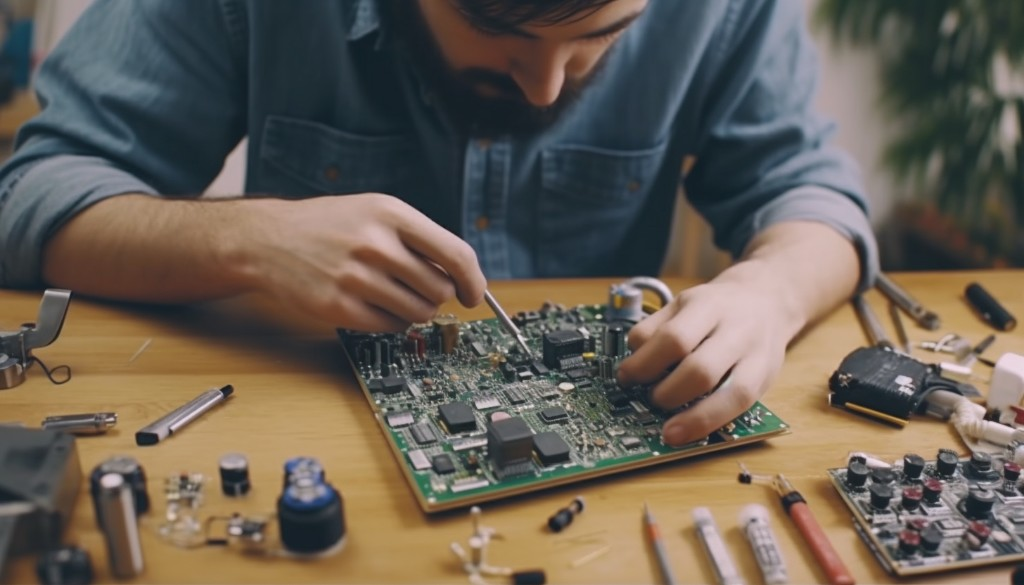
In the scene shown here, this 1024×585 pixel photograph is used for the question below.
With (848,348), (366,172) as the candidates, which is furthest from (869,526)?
(366,172)

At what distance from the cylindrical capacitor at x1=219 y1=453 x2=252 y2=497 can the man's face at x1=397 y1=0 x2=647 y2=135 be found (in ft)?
1.79

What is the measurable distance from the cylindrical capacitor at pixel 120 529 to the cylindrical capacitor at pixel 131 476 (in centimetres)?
5

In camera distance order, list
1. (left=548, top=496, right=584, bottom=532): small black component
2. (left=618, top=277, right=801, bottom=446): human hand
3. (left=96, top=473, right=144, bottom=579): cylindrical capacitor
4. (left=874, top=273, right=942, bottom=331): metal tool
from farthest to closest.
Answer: (left=874, top=273, right=942, bottom=331): metal tool
(left=618, top=277, right=801, bottom=446): human hand
(left=548, top=496, right=584, bottom=532): small black component
(left=96, top=473, right=144, bottom=579): cylindrical capacitor

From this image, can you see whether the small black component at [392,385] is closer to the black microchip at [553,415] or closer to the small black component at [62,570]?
the black microchip at [553,415]

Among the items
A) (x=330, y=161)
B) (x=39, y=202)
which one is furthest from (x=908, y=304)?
(x=39, y=202)

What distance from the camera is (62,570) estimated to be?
2.00 feet

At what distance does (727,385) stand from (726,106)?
70cm

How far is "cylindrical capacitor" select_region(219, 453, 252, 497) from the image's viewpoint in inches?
28.2

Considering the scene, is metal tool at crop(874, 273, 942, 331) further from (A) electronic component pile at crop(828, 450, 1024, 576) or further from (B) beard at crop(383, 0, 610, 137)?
(B) beard at crop(383, 0, 610, 137)

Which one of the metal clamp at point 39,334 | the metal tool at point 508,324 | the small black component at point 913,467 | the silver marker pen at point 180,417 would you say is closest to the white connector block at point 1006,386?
the small black component at point 913,467

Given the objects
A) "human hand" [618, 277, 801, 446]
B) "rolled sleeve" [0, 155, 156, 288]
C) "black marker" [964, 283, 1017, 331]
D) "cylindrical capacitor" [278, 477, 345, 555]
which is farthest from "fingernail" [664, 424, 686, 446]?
"rolled sleeve" [0, 155, 156, 288]

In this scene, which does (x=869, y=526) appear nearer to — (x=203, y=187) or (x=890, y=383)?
(x=890, y=383)

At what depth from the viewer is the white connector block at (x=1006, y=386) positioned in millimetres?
908

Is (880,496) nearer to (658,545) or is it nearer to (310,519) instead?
(658,545)
